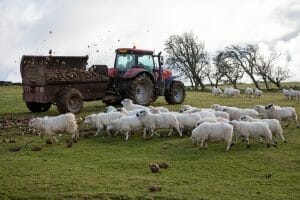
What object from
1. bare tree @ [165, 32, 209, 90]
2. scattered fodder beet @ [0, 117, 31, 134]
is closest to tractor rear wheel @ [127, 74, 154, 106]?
scattered fodder beet @ [0, 117, 31, 134]

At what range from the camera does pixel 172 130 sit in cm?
1762

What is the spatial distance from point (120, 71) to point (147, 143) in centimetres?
1115

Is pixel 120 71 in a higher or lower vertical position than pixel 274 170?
higher

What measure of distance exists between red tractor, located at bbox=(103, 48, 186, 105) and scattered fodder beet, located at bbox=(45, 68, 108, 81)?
1266mm

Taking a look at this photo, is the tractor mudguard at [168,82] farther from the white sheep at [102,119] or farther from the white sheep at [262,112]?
the white sheep at [102,119]

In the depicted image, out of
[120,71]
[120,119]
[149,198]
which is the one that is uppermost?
[120,71]

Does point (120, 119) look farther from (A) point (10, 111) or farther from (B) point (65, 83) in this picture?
(A) point (10, 111)

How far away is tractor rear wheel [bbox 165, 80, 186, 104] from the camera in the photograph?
28.6m

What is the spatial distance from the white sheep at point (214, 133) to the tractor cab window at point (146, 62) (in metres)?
12.2

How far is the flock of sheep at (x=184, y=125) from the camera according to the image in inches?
595

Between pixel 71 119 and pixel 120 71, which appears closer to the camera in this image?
pixel 71 119

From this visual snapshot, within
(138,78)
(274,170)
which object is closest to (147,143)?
(274,170)

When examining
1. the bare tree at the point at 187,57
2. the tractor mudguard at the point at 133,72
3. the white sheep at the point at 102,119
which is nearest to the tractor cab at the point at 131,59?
the tractor mudguard at the point at 133,72

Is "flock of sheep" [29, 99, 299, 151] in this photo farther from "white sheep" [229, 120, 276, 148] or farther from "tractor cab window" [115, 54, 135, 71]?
"tractor cab window" [115, 54, 135, 71]
